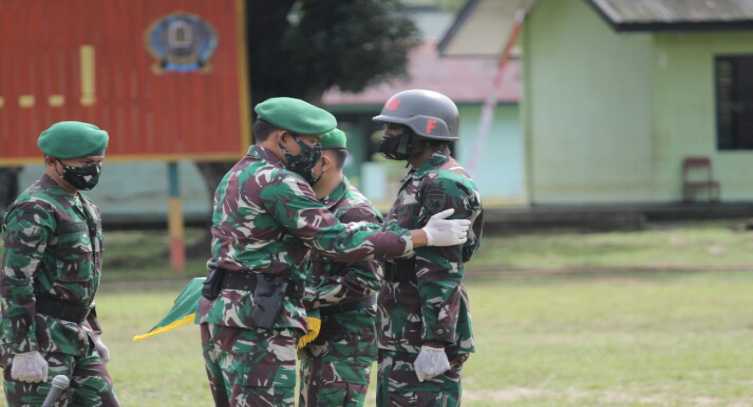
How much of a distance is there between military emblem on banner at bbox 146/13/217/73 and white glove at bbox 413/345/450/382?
16.6m

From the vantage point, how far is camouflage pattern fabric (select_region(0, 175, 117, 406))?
6.77 m

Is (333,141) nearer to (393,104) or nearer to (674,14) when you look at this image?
(393,104)

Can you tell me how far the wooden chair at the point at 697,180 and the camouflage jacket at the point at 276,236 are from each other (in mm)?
21548

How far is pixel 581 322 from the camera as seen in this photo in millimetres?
15766

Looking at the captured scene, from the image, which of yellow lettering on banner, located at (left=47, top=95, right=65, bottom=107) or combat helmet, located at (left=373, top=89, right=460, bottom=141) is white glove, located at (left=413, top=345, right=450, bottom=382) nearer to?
combat helmet, located at (left=373, top=89, right=460, bottom=141)

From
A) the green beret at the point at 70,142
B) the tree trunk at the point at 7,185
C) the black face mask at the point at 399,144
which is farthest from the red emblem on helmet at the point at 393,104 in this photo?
the tree trunk at the point at 7,185

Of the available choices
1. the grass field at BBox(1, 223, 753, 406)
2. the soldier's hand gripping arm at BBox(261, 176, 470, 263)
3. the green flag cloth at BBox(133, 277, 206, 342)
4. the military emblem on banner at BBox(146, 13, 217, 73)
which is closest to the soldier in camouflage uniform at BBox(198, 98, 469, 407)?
the soldier's hand gripping arm at BBox(261, 176, 470, 263)

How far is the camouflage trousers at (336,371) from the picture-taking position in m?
6.96

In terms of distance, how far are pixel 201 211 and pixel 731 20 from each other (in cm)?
1309

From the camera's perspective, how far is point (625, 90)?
27812mm

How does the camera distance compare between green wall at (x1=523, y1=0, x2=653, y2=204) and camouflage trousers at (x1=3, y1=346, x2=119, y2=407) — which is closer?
camouflage trousers at (x1=3, y1=346, x2=119, y2=407)

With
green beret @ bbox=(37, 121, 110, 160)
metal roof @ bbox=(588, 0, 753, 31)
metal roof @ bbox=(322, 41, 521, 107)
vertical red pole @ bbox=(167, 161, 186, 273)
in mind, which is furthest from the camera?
metal roof @ bbox=(322, 41, 521, 107)

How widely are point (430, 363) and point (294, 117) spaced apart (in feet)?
4.26

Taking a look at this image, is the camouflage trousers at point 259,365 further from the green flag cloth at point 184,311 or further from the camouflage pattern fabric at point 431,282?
the green flag cloth at point 184,311
